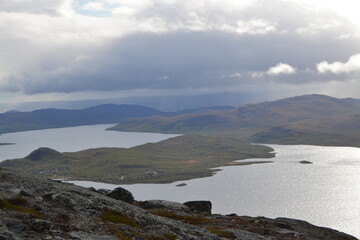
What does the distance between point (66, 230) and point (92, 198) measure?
1412 cm

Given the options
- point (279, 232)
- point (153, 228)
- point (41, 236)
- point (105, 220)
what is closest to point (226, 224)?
point (279, 232)

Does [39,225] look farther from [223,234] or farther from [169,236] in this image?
[223,234]

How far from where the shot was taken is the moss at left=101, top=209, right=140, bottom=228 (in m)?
42.8

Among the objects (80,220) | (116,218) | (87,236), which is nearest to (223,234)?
(116,218)

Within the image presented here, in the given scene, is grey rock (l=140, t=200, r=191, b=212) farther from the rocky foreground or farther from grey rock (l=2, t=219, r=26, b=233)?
grey rock (l=2, t=219, r=26, b=233)

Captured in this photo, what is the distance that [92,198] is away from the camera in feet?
161

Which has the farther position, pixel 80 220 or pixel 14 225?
pixel 80 220

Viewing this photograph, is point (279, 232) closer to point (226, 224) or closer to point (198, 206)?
point (226, 224)

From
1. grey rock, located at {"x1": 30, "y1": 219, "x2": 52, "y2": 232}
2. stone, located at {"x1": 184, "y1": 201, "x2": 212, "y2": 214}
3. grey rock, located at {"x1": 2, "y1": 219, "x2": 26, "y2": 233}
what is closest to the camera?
grey rock, located at {"x1": 2, "y1": 219, "x2": 26, "y2": 233}

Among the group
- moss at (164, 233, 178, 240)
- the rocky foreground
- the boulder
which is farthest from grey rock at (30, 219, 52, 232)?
the boulder

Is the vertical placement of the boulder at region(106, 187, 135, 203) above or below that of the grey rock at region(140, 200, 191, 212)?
above

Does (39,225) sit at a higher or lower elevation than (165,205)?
higher

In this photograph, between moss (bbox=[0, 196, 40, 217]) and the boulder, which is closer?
moss (bbox=[0, 196, 40, 217])

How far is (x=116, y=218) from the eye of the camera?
143 feet
